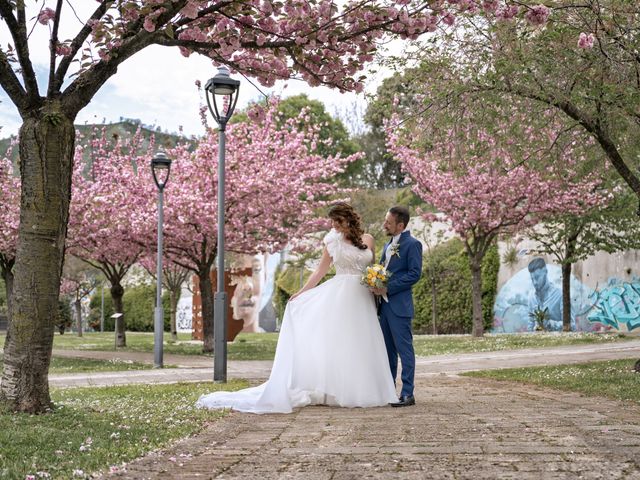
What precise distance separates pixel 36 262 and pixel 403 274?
349 centimetres

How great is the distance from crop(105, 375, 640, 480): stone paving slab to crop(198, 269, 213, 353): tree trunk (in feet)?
44.9

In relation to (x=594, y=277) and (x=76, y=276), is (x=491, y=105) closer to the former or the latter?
(x=594, y=277)

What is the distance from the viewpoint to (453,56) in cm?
1078

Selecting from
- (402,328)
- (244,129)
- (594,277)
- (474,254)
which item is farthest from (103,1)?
(594,277)

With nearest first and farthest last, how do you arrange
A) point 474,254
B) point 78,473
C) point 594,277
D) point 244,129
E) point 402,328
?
point 78,473
point 402,328
point 244,129
point 474,254
point 594,277

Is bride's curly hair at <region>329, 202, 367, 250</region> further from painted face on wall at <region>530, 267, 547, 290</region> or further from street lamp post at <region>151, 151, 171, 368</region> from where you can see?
painted face on wall at <region>530, 267, 547, 290</region>

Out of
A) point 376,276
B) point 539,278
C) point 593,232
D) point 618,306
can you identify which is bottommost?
point 618,306

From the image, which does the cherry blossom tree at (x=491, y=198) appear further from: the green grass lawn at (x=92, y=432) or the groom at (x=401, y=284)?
the green grass lawn at (x=92, y=432)

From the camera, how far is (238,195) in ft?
66.0

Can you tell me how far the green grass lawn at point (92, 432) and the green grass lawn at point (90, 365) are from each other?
647 centimetres

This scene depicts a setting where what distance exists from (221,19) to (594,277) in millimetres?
21850

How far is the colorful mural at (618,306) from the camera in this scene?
25172 mm

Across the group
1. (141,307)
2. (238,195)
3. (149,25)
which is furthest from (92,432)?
(141,307)

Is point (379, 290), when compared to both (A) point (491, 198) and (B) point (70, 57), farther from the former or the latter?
(A) point (491, 198)
